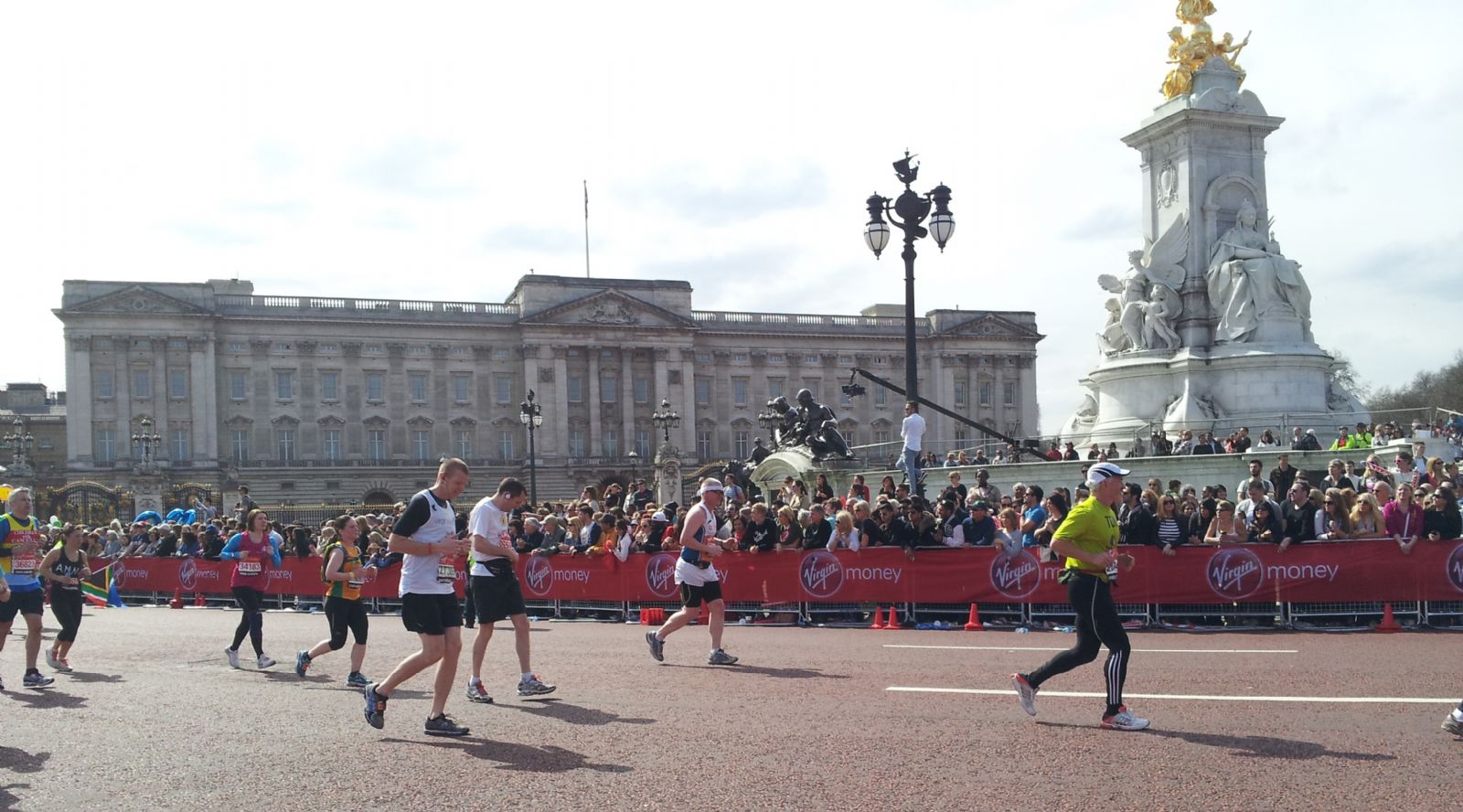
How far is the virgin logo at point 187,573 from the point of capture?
1044 inches

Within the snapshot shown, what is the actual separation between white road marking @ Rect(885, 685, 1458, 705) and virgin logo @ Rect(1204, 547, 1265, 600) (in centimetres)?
558

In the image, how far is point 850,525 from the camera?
667 inches

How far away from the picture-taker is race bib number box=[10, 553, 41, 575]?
→ 12617 millimetres

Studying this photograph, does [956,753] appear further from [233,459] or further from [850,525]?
[233,459]

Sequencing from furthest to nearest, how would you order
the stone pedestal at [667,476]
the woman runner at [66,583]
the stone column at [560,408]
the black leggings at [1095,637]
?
the stone column at [560,408] < the stone pedestal at [667,476] < the woman runner at [66,583] < the black leggings at [1095,637]

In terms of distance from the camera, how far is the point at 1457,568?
14117mm

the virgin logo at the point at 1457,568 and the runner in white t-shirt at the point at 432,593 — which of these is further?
the virgin logo at the point at 1457,568

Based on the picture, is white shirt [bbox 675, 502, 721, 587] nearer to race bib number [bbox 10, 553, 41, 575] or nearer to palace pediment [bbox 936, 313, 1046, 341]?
race bib number [bbox 10, 553, 41, 575]

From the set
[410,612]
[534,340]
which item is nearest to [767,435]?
[534,340]

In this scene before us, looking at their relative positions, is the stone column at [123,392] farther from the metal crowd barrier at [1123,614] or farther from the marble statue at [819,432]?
the metal crowd barrier at [1123,614]

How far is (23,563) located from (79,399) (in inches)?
2960

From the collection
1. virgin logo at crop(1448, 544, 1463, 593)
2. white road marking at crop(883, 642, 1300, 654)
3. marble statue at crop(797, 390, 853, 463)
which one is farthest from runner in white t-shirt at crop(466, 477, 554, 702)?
marble statue at crop(797, 390, 853, 463)

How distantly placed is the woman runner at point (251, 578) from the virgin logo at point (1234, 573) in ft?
35.3

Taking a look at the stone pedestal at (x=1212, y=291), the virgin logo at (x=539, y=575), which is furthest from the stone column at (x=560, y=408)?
the virgin logo at (x=539, y=575)
